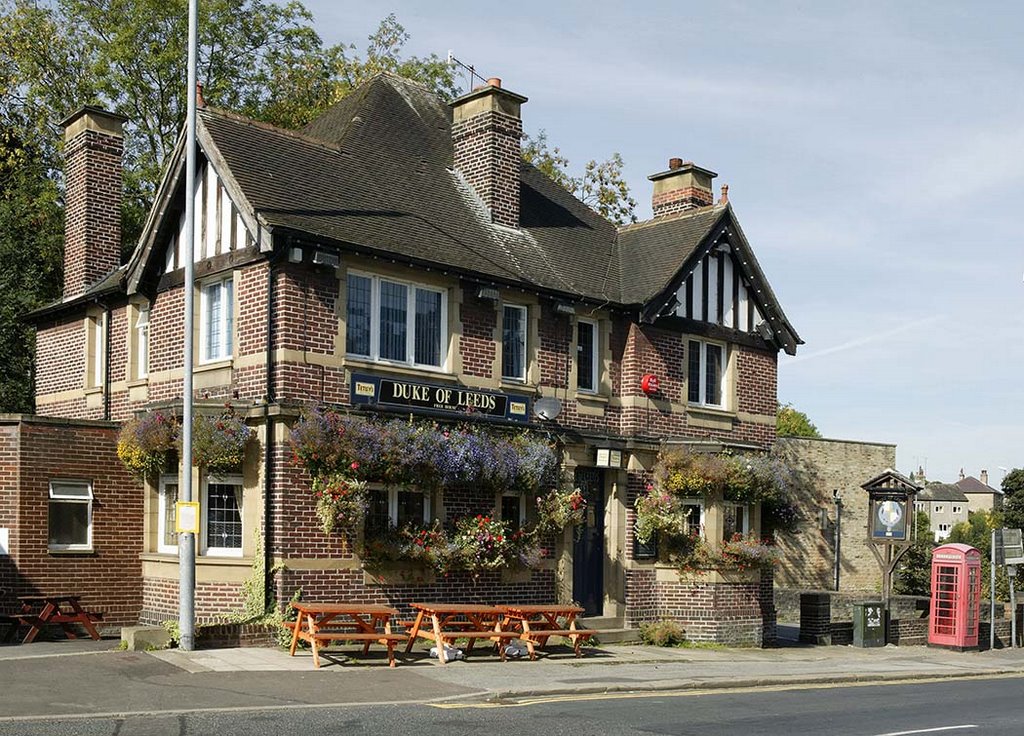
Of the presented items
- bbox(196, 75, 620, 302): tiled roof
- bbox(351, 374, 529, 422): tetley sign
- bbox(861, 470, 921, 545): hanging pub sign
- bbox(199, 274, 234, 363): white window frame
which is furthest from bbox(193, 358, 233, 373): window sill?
bbox(861, 470, 921, 545): hanging pub sign

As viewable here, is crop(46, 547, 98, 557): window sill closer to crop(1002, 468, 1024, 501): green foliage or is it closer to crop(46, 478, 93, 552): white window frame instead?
crop(46, 478, 93, 552): white window frame

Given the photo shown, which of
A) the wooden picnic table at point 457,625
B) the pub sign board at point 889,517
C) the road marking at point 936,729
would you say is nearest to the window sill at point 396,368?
the wooden picnic table at point 457,625

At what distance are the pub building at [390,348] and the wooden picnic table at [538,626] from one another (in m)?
1.33

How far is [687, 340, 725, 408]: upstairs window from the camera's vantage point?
2583 cm

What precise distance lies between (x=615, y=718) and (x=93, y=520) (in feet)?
36.5

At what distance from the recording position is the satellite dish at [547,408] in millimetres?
22062

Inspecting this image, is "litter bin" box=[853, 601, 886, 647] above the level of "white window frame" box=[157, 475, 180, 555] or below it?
below

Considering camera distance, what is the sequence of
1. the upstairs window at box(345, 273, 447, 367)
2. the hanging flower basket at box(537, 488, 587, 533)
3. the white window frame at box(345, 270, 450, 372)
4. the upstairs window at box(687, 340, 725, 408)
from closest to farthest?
1. the upstairs window at box(345, 273, 447, 367)
2. the white window frame at box(345, 270, 450, 372)
3. the hanging flower basket at box(537, 488, 587, 533)
4. the upstairs window at box(687, 340, 725, 408)

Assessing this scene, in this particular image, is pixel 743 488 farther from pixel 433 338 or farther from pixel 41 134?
pixel 41 134

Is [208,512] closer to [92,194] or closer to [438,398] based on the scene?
[438,398]

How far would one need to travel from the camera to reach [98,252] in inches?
1005

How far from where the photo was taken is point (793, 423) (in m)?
82.6

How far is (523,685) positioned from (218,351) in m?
8.09

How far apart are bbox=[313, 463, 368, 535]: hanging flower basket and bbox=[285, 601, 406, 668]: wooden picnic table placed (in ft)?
4.24
